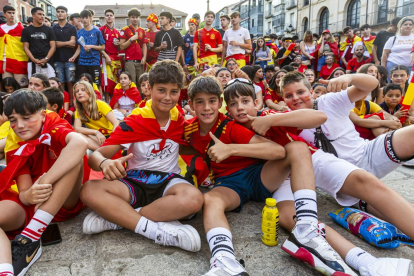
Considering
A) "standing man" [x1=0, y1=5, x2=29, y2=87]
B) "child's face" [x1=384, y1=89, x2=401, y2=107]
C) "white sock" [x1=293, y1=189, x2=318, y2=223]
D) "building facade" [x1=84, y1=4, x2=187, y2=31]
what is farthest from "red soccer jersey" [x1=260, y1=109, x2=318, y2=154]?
"building facade" [x1=84, y1=4, x2=187, y2=31]

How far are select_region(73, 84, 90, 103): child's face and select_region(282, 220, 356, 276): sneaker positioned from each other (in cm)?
319

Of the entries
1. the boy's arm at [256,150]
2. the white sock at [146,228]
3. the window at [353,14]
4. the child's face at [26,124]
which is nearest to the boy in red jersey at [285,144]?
the boy's arm at [256,150]

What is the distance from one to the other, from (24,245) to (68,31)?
5371mm

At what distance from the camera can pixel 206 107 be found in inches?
84.4

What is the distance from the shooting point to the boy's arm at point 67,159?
1775 millimetres

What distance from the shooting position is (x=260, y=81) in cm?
620

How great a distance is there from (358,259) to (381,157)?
923 millimetres

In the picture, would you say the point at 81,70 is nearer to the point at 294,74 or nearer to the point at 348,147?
the point at 294,74

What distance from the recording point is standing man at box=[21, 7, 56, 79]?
551 centimetres

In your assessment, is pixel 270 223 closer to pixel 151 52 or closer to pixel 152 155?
pixel 152 155

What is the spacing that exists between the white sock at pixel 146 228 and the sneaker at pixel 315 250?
2.58 feet

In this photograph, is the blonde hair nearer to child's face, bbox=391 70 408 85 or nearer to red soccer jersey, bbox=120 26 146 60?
red soccer jersey, bbox=120 26 146 60

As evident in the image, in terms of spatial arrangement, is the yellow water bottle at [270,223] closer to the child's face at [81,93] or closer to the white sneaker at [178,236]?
the white sneaker at [178,236]

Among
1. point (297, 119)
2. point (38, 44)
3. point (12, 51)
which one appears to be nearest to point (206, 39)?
point (38, 44)
